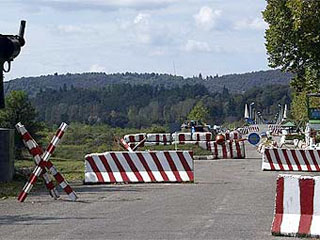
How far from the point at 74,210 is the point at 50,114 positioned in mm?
131916

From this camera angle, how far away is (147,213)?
14664 millimetres

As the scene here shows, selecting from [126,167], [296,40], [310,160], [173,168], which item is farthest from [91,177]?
[296,40]

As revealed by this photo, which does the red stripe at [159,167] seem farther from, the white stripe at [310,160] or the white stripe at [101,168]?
the white stripe at [310,160]

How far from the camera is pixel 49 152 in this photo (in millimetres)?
17016

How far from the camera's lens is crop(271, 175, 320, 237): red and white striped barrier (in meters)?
11.8

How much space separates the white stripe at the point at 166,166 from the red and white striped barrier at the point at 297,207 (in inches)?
399

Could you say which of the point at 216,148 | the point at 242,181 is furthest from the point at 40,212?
the point at 216,148

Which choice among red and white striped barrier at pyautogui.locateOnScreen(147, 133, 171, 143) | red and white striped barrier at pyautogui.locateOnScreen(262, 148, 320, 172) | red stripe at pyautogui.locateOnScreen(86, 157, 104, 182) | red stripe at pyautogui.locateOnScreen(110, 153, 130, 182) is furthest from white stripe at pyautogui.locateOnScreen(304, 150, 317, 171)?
red and white striped barrier at pyautogui.locateOnScreen(147, 133, 171, 143)

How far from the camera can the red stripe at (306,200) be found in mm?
11867

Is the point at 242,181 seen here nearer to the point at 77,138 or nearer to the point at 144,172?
the point at 144,172

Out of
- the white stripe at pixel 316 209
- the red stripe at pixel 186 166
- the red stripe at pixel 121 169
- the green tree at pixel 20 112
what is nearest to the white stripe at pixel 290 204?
the white stripe at pixel 316 209

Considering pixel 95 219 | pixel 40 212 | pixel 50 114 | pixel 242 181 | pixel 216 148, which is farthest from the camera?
pixel 50 114

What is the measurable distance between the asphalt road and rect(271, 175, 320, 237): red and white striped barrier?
0.30m

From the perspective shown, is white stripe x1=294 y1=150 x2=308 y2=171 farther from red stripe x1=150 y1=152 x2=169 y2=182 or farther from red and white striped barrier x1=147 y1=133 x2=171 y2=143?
red and white striped barrier x1=147 y1=133 x2=171 y2=143
